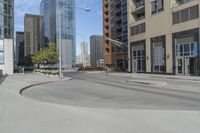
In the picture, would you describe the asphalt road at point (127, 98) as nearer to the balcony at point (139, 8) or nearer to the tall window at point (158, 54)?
the tall window at point (158, 54)

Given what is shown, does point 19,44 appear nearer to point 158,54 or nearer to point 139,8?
point 139,8

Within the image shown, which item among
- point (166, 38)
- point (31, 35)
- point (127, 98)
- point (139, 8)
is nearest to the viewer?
point (127, 98)

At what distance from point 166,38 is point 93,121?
4573 centimetres

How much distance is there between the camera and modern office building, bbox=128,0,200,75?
4788 centimetres

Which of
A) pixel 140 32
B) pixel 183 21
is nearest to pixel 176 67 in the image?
pixel 183 21

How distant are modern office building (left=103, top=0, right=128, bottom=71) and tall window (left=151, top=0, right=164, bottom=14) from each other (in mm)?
33394

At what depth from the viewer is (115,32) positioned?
105750mm

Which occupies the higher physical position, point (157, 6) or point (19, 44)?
point (19, 44)

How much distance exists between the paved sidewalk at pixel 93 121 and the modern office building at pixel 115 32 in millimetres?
79930

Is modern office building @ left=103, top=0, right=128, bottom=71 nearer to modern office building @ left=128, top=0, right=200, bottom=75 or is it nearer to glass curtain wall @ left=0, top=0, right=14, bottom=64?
modern office building @ left=128, top=0, right=200, bottom=75

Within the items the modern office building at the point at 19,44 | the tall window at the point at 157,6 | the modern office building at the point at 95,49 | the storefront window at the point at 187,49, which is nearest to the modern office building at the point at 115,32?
the modern office building at the point at 95,49

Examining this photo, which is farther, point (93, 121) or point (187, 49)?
point (187, 49)

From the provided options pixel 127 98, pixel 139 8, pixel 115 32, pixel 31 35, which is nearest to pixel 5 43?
pixel 139 8

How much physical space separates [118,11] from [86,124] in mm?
96377
